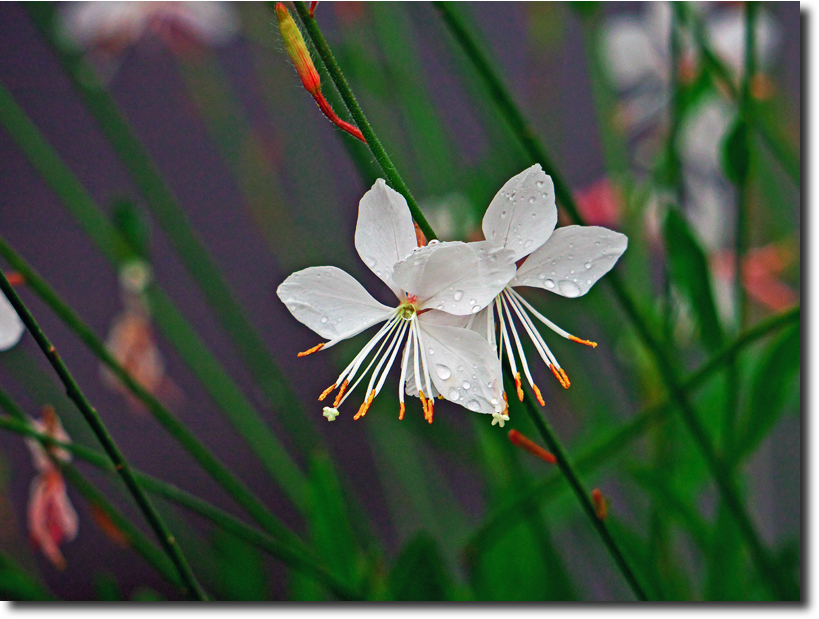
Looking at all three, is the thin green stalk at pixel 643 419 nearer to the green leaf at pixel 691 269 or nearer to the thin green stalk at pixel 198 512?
the green leaf at pixel 691 269

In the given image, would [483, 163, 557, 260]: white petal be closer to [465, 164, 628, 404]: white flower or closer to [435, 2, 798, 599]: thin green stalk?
[465, 164, 628, 404]: white flower

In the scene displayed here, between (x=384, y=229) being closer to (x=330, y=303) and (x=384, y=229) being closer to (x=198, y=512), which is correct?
(x=330, y=303)

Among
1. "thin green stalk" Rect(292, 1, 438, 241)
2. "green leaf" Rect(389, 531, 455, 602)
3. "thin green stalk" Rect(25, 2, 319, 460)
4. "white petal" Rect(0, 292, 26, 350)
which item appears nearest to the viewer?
"thin green stalk" Rect(292, 1, 438, 241)

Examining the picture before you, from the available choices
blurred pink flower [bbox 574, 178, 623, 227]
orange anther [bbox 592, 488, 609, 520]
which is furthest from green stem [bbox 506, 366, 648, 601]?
blurred pink flower [bbox 574, 178, 623, 227]

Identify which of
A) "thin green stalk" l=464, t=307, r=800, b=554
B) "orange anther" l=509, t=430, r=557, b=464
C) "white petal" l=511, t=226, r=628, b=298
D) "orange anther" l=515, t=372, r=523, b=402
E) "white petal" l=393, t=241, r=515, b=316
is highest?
"white petal" l=393, t=241, r=515, b=316

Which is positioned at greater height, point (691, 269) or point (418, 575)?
point (691, 269)

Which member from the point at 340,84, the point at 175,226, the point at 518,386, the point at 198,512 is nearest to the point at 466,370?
the point at 518,386
